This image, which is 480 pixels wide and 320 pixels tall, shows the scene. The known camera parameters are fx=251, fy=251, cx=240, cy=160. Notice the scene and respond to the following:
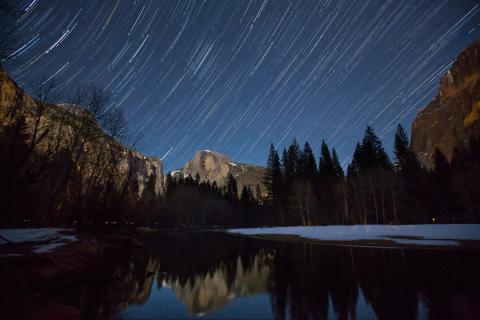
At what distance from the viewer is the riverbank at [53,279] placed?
5843 millimetres

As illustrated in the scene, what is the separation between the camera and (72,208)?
81.7 feet

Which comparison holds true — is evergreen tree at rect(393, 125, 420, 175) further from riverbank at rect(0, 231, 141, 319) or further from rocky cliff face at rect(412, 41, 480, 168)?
rocky cliff face at rect(412, 41, 480, 168)

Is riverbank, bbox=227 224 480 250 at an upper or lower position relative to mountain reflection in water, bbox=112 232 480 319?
upper

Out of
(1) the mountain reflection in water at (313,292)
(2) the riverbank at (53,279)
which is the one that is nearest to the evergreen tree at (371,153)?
(1) the mountain reflection in water at (313,292)

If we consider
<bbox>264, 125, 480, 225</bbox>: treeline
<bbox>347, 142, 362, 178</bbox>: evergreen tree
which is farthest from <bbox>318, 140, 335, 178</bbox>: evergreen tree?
<bbox>347, 142, 362, 178</bbox>: evergreen tree

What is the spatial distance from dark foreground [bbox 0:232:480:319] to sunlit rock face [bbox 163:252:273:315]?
0.11 ft

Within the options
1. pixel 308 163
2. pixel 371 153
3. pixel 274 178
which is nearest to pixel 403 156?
pixel 371 153

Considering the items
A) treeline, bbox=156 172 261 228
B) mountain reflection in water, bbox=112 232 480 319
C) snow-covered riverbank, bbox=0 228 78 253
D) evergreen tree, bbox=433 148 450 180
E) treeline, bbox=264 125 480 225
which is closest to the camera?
mountain reflection in water, bbox=112 232 480 319

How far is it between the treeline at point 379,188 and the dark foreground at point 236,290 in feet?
118

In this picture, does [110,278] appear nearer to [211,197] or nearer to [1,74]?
[1,74]

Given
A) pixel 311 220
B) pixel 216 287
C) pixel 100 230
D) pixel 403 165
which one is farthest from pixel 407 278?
pixel 403 165

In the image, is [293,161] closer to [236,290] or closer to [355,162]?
[355,162]

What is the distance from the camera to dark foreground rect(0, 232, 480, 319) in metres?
6.29

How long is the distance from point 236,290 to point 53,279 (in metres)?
6.61
